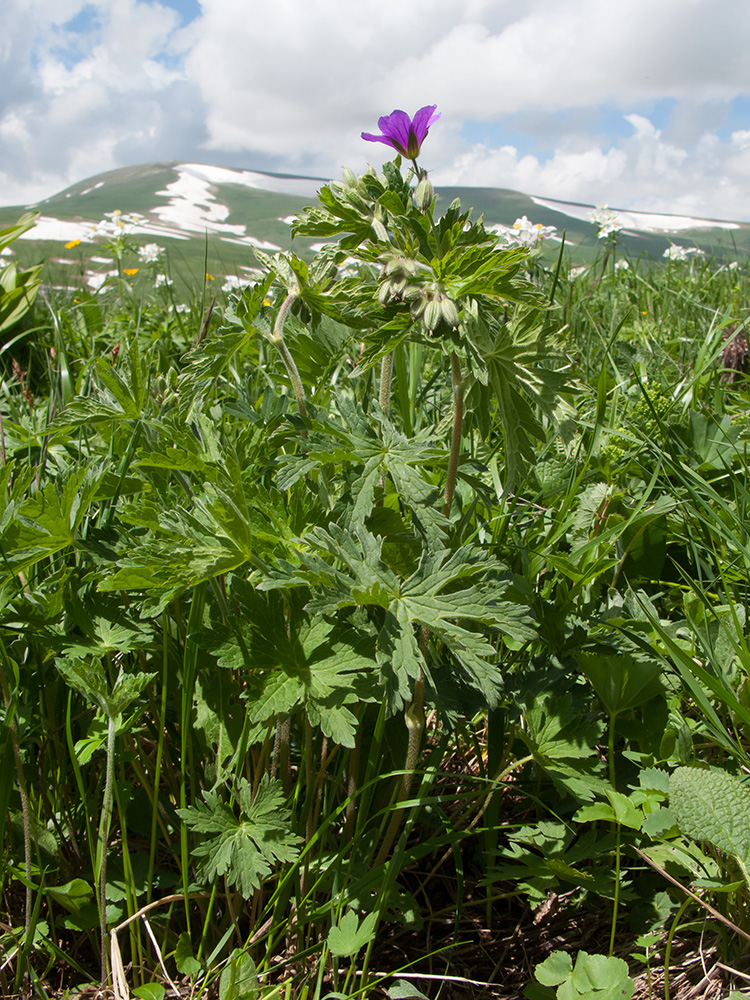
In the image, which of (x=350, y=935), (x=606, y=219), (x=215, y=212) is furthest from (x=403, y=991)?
(x=215, y=212)

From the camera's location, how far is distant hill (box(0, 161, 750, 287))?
374 inches

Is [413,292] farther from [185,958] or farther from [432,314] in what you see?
[185,958]

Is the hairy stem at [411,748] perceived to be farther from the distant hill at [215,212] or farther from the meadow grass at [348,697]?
the distant hill at [215,212]

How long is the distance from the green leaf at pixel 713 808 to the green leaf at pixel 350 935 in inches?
17.2

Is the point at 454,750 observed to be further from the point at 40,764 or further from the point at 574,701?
the point at 40,764

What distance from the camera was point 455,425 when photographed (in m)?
1.03

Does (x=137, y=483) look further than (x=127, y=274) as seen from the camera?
No

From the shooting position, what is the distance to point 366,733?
120 centimetres

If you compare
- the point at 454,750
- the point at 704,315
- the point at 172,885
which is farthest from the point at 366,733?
the point at 704,315

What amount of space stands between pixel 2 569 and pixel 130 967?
2.15ft

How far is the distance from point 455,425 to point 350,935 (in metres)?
0.72

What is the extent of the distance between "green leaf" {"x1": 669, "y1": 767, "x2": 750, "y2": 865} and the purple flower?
106cm

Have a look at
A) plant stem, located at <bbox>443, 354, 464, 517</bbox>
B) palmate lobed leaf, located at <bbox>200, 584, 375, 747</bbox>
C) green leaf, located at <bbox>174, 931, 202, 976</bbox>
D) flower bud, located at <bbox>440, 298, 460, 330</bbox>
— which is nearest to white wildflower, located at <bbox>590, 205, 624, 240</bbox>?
plant stem, located at <bbox>443, 354, 464, 517</bbox>

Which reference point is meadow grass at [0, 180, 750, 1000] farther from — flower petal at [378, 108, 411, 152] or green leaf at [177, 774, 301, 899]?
flower petal at [378, 108, 411, 152]
